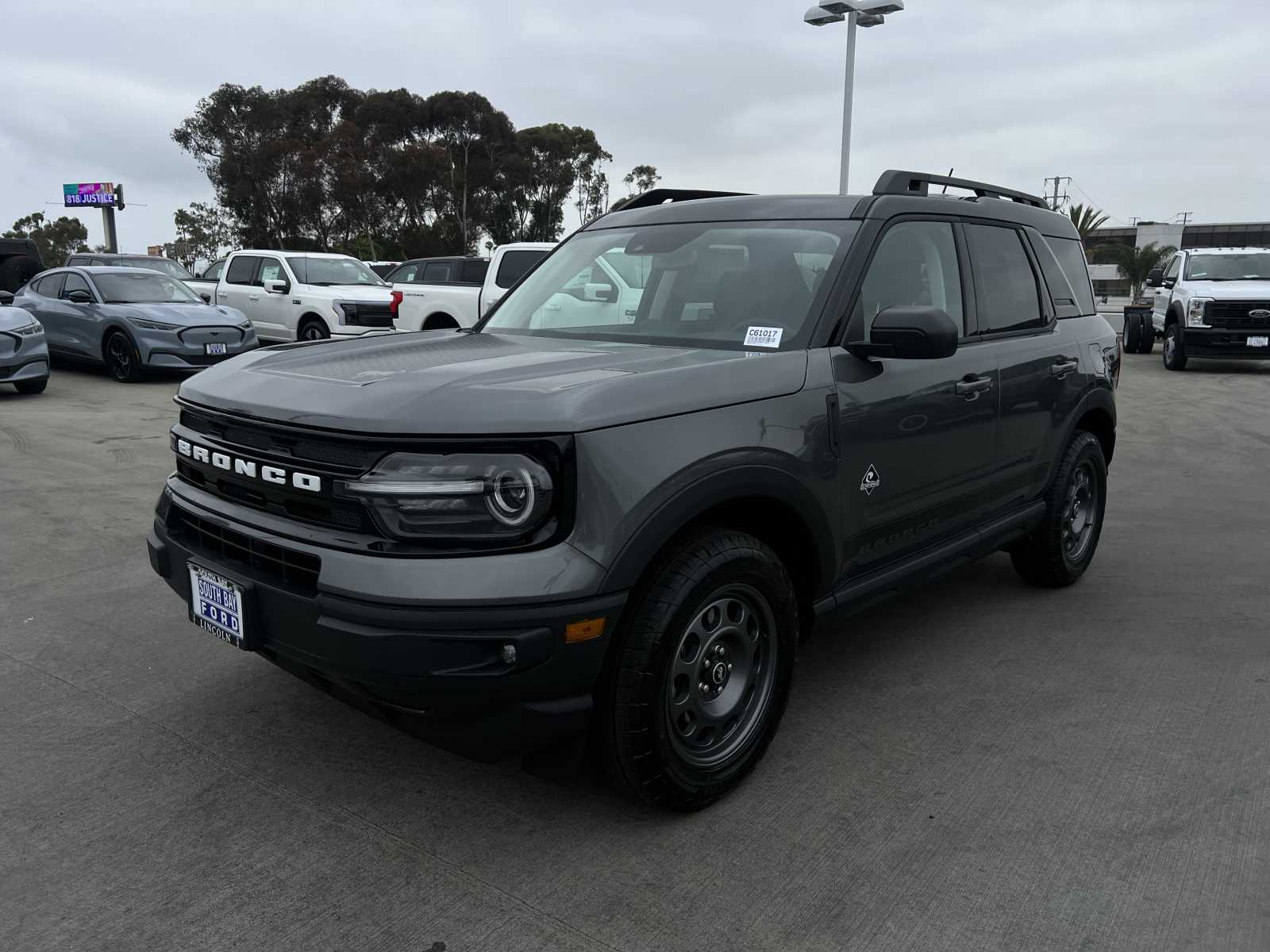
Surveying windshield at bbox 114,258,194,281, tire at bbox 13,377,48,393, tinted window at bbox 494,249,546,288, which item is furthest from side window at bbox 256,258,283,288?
tinted window at bbox 494,249,546,288

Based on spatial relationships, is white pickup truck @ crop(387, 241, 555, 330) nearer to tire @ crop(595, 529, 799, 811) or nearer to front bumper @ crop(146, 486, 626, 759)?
tire @ crop(595, 529, 799, 811)

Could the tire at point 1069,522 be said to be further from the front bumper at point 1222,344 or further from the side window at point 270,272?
the side window at point 270,272

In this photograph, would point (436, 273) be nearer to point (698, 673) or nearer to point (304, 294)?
point (304, 294)

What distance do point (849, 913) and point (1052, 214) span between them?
12.6 feet

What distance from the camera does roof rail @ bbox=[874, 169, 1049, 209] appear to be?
3.72 metres

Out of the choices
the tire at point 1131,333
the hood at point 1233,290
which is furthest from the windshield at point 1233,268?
the tire at point 1131,333

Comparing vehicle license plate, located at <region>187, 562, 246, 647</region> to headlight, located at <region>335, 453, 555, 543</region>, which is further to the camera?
vehicle license plate, located at <region>187, 562, 246, 647</region>

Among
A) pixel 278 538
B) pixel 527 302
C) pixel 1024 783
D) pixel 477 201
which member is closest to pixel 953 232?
pixel 527 302

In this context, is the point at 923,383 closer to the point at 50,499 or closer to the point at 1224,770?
the point at 1224,770

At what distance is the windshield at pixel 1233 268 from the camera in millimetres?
16219

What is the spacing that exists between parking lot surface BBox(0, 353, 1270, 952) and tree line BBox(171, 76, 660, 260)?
49.2 m

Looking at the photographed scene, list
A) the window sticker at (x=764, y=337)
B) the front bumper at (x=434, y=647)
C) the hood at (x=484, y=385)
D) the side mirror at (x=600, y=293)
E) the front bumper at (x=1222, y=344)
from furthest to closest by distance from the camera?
the front bumper at (x=1222, y=344), the side mirror at (x=600, y=293), the window sticker at (x=764, y=337), the hood at (x=484, y=385), the front bumper at (x=434, y=647)

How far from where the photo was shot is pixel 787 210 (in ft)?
11.9

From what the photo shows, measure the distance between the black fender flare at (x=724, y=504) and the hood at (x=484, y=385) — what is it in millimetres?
216
